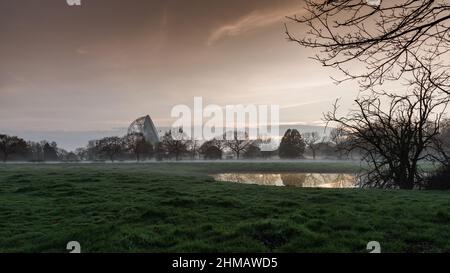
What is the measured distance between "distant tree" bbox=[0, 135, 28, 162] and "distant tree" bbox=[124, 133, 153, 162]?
2298 centimetres

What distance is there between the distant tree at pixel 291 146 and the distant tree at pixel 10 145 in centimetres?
5717

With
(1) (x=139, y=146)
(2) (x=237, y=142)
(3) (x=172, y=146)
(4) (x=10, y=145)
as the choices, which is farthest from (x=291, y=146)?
(4) (x=10, y=145)

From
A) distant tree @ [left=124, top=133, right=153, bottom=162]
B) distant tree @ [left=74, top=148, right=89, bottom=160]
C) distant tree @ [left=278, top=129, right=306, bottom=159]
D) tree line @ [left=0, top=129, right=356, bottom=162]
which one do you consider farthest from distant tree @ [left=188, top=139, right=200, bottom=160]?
distant tree @ [left=74, top=148, right=89, bottom=160]

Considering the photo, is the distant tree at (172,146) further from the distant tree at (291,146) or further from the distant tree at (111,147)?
the distant tree at (291,146)

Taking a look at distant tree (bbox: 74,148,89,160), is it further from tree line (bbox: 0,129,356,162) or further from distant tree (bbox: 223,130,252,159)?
distant tree (bbox: 223,130,252,159)

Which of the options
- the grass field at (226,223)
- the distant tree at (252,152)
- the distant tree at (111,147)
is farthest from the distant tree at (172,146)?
the grass field at (226,223)

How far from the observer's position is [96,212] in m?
13.1

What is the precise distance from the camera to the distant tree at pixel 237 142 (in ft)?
323

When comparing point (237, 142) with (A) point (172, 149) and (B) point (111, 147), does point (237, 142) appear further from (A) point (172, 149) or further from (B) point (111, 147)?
(B) point (111, 147)

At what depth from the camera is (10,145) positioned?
77.2m

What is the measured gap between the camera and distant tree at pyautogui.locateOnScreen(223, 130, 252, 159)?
98519 millimetres

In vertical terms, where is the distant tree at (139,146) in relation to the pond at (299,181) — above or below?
above

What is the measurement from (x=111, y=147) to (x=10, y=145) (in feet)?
65.8
